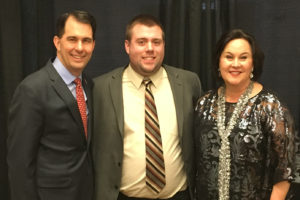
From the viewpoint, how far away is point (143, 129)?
1.91m

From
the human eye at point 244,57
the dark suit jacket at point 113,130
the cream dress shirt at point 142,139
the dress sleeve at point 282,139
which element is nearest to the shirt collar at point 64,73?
the dark suit jacket at point 113,130

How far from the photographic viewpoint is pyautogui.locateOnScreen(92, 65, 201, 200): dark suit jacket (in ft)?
6.20

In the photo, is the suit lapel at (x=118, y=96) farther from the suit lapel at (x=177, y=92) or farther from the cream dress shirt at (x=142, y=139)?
the suit lapel at (x=177, y=92)

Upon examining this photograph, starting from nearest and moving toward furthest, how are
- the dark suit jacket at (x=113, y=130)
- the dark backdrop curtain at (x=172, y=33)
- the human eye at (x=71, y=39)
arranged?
the human eye at (x=71, y=39) → the dark suit jacket at (x=113, y=130) → the dark backdrop curtain at (x=172, y=33)

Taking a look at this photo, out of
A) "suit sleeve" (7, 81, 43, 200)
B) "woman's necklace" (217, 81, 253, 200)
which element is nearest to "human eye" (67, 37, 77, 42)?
"suit sleeve" (7, 81, 43, 200)

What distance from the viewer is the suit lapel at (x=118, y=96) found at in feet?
6.20

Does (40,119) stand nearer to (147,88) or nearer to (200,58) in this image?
(147,88)

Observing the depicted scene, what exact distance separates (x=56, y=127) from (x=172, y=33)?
1.16 m

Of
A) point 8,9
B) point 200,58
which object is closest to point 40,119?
point 8,9

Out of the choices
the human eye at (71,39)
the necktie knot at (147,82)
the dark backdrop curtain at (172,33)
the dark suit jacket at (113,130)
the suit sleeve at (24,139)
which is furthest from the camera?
the dark backdrop curtain at (172,33)

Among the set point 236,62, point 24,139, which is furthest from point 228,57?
point 24,139

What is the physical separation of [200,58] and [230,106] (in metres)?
0.75

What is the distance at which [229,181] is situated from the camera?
1.74 meters

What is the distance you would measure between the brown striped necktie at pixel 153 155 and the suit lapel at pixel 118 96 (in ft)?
0.46
